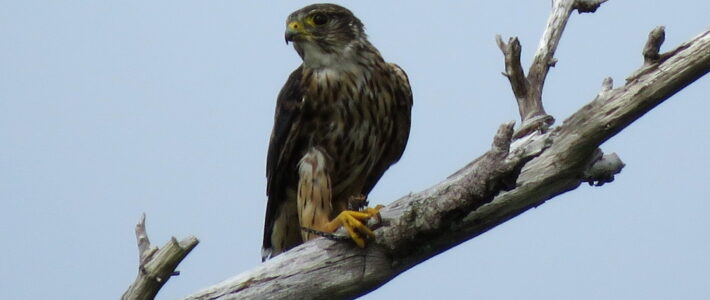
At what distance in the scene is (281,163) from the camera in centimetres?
582

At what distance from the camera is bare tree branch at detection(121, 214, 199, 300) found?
4.38 m

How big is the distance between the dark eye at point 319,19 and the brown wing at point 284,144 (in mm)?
258

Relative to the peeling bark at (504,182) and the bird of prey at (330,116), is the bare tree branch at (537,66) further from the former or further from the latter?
the bird of prey at (330,116)

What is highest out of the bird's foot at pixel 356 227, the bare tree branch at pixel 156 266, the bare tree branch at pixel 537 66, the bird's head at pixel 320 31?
the bird's head at pixel 320 31

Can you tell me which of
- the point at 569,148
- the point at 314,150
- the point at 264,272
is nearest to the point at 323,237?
the point at 264,272

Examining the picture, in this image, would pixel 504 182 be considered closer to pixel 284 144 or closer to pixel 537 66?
pixel 537 66

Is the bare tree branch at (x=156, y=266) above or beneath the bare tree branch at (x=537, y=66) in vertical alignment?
beneath

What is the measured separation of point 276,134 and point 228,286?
1172 millimetres

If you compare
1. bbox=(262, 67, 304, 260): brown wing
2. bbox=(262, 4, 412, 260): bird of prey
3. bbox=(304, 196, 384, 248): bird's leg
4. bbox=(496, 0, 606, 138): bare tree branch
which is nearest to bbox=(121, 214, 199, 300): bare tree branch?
bbox=(304, 196, 384, 248): bird's leg

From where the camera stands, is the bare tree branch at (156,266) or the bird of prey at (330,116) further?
the bird of prey at (330,116)

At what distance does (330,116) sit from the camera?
5.71 metres

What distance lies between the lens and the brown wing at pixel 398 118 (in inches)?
233

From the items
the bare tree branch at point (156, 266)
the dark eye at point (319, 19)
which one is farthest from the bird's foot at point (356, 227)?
the dark eye at point (319, 19)

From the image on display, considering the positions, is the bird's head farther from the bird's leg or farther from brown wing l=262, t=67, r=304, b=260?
the bird's leg
